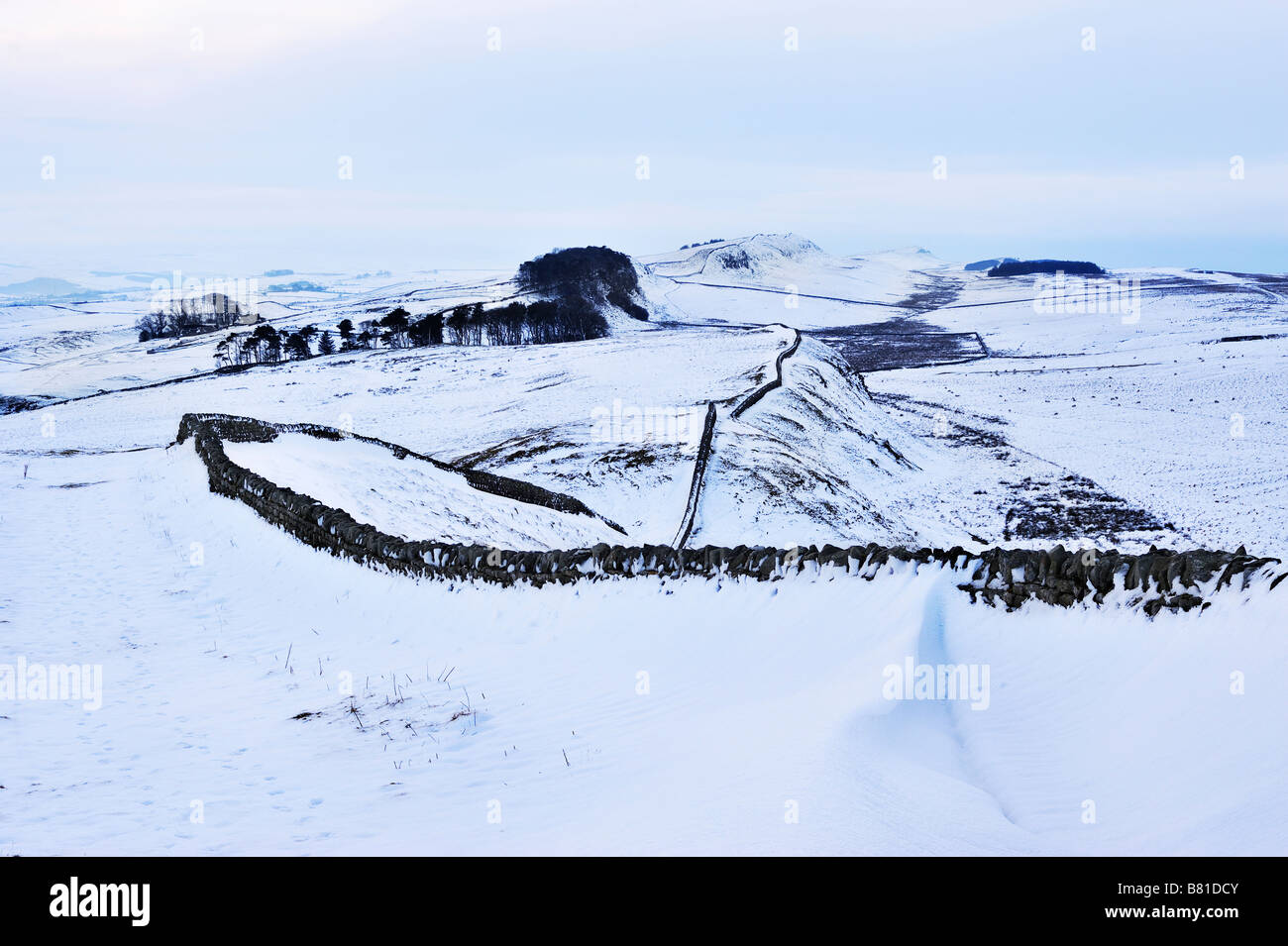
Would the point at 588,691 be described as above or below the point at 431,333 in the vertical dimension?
below

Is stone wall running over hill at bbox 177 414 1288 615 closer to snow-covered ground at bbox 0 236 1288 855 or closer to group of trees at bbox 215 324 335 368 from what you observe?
snow-covered ground at bbox 0 236 1288 855

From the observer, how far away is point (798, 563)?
38.7ft

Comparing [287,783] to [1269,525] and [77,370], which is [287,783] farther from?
[77,370]

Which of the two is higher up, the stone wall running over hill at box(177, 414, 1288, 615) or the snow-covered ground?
the stone wall running over hill at box(177, 414, 1288, 615)

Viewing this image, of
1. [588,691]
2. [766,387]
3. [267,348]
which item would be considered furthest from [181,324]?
[588,691]

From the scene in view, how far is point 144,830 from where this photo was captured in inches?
274

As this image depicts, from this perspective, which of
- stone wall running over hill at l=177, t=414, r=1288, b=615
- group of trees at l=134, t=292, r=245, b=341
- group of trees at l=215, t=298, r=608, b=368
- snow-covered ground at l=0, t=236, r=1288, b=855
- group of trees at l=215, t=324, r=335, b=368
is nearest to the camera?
snow-covered ground at l=0, t=236, r=1288, b=855

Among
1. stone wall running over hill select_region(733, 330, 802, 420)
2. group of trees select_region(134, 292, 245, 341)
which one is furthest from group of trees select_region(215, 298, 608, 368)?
stone wall running over hill select_region(733, 330, 802, 420)

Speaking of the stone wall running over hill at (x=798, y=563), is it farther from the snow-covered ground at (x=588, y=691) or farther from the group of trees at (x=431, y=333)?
the group of trees at (x=431, y=333)

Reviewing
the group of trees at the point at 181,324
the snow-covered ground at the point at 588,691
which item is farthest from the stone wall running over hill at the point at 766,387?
the group of trees at the point at 181,324

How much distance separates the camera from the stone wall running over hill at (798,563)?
27.5ft

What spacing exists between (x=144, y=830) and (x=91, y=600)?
9164 mm

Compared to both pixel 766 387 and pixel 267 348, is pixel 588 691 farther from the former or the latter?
pixel 267 348

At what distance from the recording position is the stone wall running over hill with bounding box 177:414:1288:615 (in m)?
8.38
